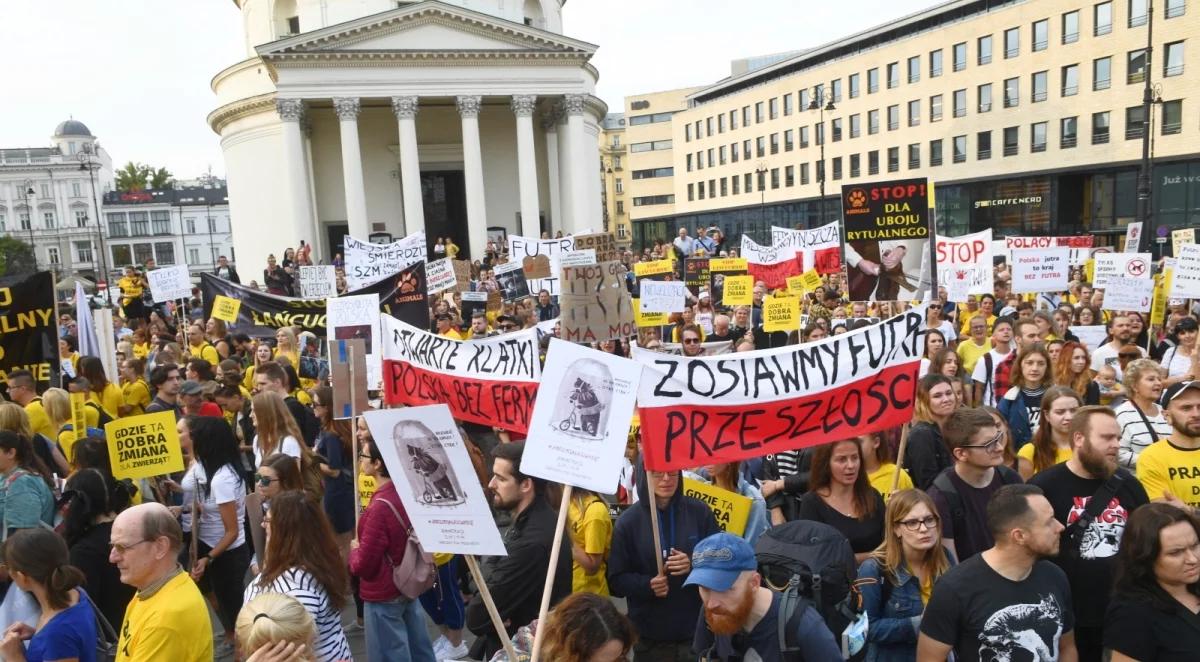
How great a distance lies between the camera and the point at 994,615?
3.51m

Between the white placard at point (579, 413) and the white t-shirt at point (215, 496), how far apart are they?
3033 millimetres

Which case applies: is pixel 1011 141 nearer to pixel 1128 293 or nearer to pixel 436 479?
pixel 1128 293

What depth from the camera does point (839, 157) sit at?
63.7 meters

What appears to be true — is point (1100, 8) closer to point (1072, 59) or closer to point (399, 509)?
point (1072, 59)

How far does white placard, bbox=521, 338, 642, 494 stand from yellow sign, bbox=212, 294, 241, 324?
9.99m

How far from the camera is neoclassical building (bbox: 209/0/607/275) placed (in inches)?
1533

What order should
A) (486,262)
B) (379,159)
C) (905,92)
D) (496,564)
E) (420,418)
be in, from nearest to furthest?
(420,418), (496,564), (486,262), (379,159), (905,92)

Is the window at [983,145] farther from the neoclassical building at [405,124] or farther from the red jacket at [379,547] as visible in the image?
the red jacket at [379,547]

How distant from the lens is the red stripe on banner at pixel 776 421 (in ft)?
15.0

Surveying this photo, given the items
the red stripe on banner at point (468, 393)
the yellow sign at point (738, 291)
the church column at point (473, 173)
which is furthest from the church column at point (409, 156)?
the red stripe on banner at point (468, 393)

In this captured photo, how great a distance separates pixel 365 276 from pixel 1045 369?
44.8 feet

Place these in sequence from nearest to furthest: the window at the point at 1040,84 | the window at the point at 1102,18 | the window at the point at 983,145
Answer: the window at the point at 1102,18, the window at the point at 1040,84, the window at the point at 983,145

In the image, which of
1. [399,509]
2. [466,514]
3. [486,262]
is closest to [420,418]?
[466,514]

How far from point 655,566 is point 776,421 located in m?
1.07
